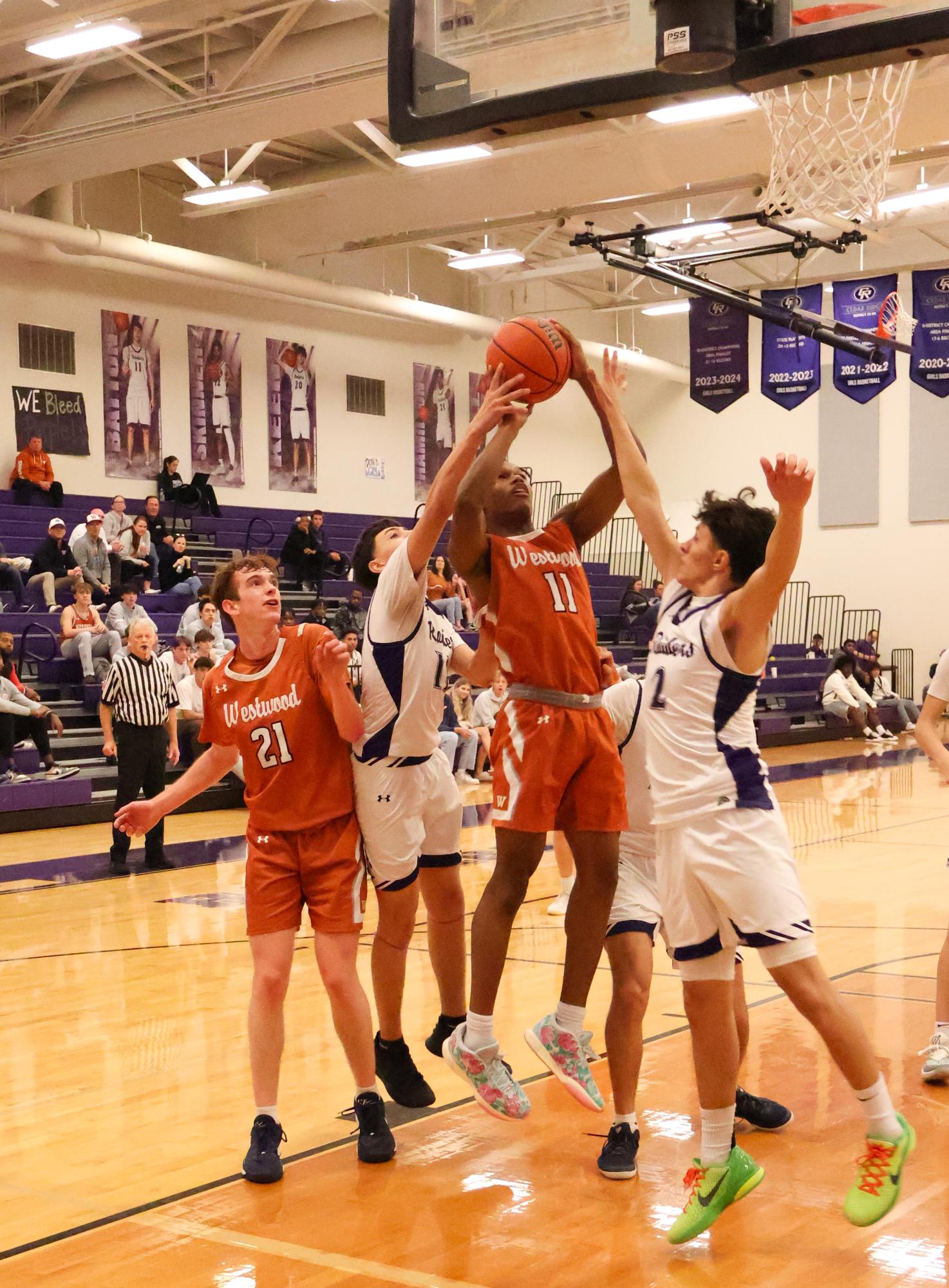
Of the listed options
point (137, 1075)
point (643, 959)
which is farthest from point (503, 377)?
point (137, 1075)

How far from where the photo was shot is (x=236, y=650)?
434 centimetres

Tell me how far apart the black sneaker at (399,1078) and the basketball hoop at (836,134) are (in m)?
5.33

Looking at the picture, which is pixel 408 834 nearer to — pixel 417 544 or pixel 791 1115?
pixel 417 544

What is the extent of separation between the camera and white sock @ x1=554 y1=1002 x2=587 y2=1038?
3.93 meters

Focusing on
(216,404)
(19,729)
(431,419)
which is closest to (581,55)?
(19,729)

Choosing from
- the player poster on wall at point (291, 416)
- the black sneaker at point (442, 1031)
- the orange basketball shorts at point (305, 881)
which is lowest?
the black sneaker at point (442, 1031)

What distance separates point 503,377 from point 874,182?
576 cm

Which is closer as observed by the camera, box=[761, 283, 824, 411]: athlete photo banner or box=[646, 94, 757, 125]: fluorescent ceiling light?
box=[646, 94, 757, 125]: fluorescent ceiling light

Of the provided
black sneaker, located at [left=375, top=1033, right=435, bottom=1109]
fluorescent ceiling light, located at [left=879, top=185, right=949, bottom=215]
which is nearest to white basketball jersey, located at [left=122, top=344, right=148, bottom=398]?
fluorescent ceiling light, located at [left=879, top=185, right=949, bottom=215]

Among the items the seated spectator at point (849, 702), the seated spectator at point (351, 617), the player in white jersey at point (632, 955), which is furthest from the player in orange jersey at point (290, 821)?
the seated spectator at point (849, 702)

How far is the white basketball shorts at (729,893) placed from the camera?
10.7 ft

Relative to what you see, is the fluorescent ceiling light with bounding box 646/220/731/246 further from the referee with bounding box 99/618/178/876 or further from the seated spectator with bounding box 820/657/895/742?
the referee with bounding box 99/618/178/876

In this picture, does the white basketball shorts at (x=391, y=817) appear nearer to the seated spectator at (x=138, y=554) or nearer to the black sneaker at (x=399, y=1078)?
the black sneaker at (x=399, y=1078)

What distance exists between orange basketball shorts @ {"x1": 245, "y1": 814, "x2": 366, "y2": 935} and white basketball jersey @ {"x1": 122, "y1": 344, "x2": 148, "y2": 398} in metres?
16.4
